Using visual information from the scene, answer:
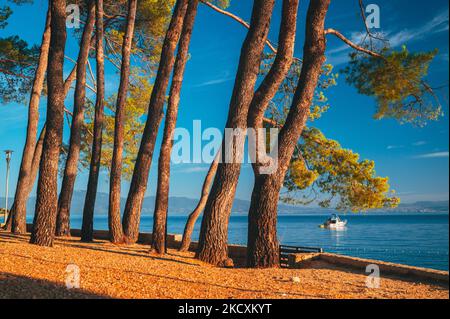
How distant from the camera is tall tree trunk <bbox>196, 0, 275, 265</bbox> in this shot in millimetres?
8641

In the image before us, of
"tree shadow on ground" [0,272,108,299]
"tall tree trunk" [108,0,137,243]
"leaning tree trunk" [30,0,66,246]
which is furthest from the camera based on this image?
"tall tree trunk" [108,0,137,243]

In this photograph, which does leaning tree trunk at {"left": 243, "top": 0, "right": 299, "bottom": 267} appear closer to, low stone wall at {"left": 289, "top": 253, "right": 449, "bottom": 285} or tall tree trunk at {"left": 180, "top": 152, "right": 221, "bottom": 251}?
low stone wall at {"left": 289, "top": 253, "right": 449, "bottom": 285}

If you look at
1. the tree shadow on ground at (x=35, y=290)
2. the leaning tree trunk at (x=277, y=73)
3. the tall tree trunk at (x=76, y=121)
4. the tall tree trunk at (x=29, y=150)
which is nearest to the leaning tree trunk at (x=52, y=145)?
the tree shadow on ground at (x=35, y=290)

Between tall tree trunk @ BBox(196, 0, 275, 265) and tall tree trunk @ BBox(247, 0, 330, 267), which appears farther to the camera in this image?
tall tree trunk @ BBox(196, 0, 275, 265)

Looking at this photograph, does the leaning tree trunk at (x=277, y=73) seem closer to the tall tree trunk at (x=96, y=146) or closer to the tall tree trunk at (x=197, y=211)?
the tall tree trunk at (x=197, y=211)

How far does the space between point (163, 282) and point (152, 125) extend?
6.09m

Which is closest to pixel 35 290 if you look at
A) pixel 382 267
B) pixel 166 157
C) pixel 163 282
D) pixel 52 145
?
pixel 163 282

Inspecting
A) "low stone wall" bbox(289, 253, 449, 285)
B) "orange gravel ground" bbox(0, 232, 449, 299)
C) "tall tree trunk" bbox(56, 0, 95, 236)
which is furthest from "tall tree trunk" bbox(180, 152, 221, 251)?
"tall tree trunk" bbox(56, 0, 95, 236)

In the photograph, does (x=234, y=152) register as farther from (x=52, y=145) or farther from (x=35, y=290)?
(x=35, y=290)

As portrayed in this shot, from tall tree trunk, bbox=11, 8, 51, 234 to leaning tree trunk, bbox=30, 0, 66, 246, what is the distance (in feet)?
16.2

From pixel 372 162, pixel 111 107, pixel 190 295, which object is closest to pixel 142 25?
pixel 111 107

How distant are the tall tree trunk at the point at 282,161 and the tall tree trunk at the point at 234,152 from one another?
610mm

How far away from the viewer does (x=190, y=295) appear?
16.7 feet

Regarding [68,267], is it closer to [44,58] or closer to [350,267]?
[350,267]
